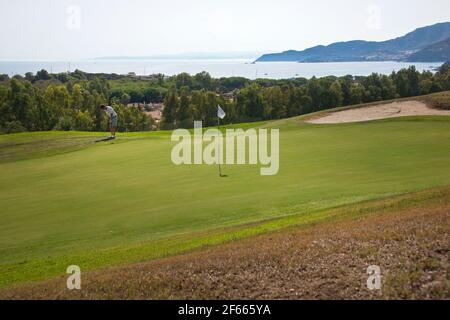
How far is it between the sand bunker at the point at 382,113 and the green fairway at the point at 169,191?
23.1 ft

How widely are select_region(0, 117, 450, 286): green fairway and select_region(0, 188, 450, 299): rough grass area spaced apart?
229 centimetres

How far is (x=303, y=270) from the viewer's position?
24.4 ft

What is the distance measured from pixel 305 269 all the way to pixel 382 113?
90.7 ft

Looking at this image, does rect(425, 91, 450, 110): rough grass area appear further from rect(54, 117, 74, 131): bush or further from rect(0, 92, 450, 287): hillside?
rect(54, 117, 74, 131): bush

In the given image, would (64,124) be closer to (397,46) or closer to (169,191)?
(169,191)

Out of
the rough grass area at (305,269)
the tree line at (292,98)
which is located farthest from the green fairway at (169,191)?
the tree line at (292,98)

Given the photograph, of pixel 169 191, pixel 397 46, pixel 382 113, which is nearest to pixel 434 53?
pixel 397 46

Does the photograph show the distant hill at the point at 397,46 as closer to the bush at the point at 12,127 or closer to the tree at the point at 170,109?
the tree at the point at 170,109

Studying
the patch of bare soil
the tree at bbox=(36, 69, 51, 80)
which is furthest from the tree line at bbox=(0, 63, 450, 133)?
the tree at bbox=(36, 69, 51, 80)

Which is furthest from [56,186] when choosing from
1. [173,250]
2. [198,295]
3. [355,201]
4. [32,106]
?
[32,106]

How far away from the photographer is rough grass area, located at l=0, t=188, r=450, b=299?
6.64 m

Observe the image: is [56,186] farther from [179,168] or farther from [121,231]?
[121,231]
